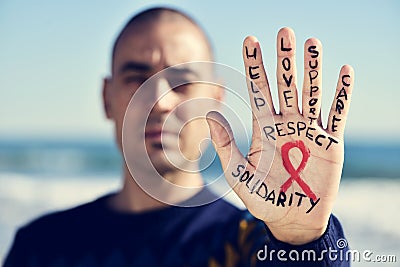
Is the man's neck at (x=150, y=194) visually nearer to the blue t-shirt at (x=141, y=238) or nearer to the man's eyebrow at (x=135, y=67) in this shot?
the blue t-shirt at (x=141, y=238)

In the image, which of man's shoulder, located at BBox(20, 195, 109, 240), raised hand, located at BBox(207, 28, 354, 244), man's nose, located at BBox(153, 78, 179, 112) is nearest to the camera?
raised hand, located at BBox(207, 28, 354, 244)

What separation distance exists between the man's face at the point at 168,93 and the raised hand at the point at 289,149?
20 cm

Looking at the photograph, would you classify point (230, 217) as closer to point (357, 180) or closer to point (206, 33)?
point (206, 33)

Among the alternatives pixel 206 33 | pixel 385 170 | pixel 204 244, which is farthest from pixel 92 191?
pixel 385 170

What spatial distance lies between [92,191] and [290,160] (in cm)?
60

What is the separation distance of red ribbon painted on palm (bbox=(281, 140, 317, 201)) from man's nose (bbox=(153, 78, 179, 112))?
0.95ft

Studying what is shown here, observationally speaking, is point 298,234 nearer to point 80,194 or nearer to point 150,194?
point 150,194

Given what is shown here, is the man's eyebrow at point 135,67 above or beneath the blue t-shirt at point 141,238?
above

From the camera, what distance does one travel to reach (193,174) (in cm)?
134

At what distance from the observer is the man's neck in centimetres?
Answer: 134

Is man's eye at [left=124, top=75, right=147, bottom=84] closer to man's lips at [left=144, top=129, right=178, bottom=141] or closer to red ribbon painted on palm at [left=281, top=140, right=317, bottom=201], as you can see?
man's lips at [left=144, top=129, right=178, bottom=141]

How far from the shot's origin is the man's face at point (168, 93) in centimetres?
129

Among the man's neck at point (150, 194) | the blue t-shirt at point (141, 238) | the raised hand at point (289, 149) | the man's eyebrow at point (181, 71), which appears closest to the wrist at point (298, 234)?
the raised hand at point (289, 149)

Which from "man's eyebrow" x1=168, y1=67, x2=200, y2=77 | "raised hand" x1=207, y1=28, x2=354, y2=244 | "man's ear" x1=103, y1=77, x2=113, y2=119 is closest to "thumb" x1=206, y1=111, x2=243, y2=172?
"raised hand" x1=207, y1=28, x2=354, y2=244
